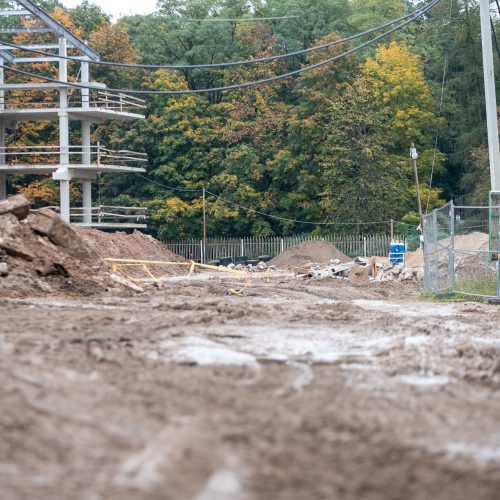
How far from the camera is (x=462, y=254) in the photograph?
26484 mm

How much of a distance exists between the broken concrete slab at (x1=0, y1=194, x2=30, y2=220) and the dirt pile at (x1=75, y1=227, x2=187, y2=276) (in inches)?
737

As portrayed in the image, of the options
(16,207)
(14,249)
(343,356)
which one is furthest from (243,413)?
(16,207)

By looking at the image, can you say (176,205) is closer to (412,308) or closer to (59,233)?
(59,233)

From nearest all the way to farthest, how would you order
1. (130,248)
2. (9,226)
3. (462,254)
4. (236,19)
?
(9,226)
(462,254)
(130,248)
(236,19)

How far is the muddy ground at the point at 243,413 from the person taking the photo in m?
6.39

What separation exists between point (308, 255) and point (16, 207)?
36.4 metres

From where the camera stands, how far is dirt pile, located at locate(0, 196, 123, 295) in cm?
2225

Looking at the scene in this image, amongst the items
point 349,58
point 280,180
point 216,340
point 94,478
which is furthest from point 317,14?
point 94,478

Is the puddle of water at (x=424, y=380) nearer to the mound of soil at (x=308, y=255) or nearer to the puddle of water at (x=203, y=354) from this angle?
the puddle of water at (x=203, y=354)

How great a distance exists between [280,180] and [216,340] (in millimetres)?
58098

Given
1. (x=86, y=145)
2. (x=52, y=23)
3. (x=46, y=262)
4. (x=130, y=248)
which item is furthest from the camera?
(x=86, y=145)

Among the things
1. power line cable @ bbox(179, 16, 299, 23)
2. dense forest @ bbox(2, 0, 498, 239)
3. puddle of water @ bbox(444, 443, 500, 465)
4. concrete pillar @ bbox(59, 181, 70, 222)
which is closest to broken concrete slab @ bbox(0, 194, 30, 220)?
puddle of water @ bbox(444, 443, 500, 465)

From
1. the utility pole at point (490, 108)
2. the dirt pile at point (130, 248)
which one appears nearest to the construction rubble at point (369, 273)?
the dirt pile at point (130, 248)

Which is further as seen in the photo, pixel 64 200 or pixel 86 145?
pixel 86 145
